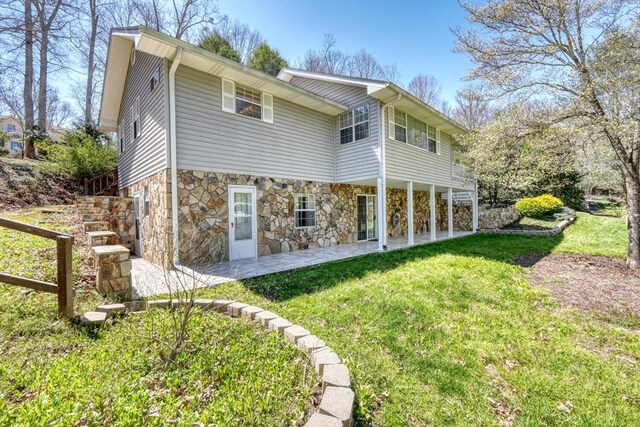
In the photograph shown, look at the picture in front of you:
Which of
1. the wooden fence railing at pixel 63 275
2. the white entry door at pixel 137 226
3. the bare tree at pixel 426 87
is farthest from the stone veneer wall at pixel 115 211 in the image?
the bare tree at pixel 426 87

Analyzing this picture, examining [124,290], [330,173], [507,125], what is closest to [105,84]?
[330,173]

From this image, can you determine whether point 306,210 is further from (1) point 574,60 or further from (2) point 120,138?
(2) point 120,138

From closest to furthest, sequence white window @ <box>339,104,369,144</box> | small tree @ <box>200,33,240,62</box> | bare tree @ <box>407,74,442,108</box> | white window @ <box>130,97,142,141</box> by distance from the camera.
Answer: white window @ <box>130,97,142,141</box>
white window @ <box>339,104,369,144</box>
small tree @ <box>200,33,240,62</box>
bare tree @ <box>407,74,442,108</box>

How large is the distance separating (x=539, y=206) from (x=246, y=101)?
15.1 meters

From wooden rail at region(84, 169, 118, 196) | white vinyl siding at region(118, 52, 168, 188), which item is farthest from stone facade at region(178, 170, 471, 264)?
wooden rail at region(84, 169, 118, 196)

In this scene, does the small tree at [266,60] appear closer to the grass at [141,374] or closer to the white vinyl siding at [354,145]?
the white vinyl siding at [354,145]

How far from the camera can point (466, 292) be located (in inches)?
188

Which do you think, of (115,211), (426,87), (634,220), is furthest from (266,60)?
(634,220)

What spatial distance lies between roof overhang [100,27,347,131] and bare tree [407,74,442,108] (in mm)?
19452

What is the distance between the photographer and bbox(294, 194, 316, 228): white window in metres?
9.48

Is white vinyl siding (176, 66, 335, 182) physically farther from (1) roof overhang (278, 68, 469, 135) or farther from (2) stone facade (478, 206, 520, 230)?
(2) stone facade (478, 206, 520, 230)

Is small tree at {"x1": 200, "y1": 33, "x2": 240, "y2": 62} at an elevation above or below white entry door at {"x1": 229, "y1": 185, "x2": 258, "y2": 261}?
above

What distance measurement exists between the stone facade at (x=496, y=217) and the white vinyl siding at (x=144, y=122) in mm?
15086

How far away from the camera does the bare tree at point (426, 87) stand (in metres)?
26.2
